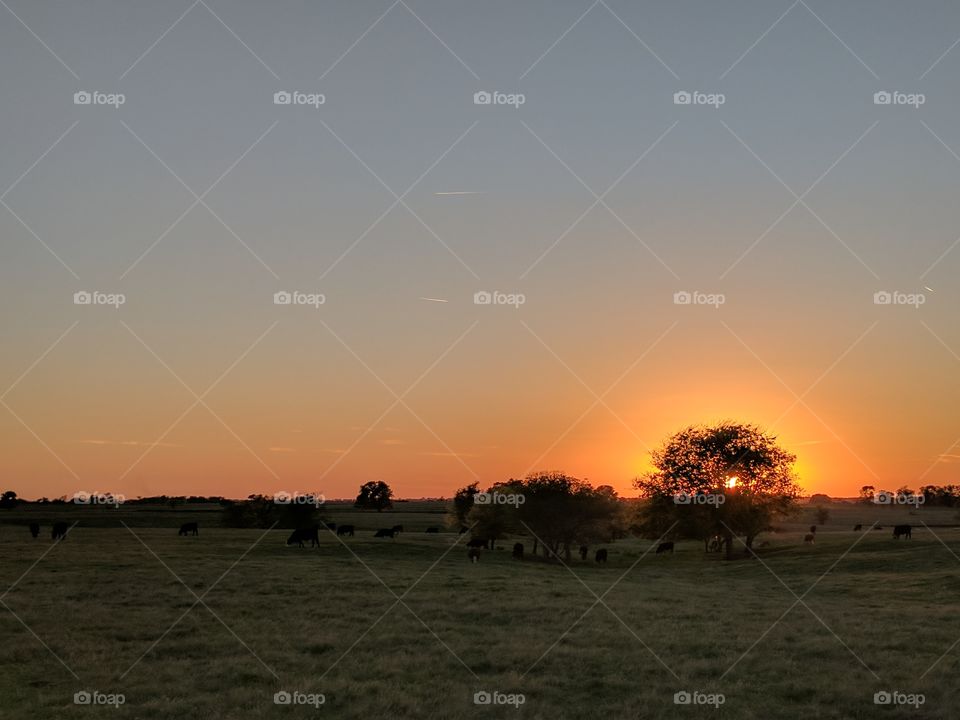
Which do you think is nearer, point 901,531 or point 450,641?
point 450,641

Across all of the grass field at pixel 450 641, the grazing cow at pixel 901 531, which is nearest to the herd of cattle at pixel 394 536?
the grazing cow at pixel 901 531

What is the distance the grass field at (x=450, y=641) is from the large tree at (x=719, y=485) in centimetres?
2499

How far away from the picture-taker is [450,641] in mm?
28078

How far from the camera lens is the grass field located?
67.0 ft

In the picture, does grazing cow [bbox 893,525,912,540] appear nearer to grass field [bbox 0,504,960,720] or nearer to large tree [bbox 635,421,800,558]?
large tree [bbox 635,421,800,558]

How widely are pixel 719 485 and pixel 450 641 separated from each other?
59326mm

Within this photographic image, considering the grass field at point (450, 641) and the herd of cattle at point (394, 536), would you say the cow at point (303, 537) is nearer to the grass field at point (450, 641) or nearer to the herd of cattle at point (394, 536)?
the herd of cattle at point (394, 536)

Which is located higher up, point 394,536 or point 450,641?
point 394,536

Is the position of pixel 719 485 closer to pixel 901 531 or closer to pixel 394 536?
pixel 901 531

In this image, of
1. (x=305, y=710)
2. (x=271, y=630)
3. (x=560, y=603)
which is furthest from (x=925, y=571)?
(x=305, y=710)

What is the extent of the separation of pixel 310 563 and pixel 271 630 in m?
26.7

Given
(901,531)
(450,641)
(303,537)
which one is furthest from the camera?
(901,531)

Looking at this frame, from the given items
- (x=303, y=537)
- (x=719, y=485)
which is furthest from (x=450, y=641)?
(x=719, y=485)

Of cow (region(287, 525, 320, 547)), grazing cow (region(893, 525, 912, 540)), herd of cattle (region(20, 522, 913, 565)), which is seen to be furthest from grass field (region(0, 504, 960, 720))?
grazing cow (region(893, 525, 912, 540))
